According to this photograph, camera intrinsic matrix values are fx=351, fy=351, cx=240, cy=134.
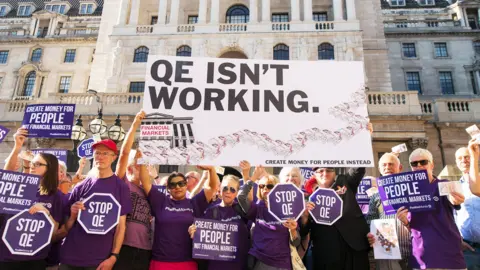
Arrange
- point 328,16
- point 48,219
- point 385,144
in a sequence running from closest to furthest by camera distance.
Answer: point 48,219 → point 385,144 → point 328,16

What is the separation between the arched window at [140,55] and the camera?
29.0 m

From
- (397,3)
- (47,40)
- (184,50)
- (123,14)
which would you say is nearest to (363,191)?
(184,50)

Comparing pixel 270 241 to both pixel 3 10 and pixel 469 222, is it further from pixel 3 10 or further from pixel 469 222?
pixel 3 10

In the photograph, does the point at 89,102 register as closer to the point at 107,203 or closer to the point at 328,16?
the point at 107,203

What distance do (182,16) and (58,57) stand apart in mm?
23233

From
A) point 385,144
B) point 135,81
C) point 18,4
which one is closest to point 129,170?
point 385,144

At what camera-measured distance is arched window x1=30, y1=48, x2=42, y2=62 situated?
46.9 meters

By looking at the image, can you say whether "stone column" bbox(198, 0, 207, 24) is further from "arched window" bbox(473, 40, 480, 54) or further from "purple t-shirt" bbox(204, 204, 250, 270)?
"arched window" bbox(473, 40, 480, 54)

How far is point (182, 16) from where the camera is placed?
32.8m

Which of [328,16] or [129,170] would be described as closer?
[129,170]

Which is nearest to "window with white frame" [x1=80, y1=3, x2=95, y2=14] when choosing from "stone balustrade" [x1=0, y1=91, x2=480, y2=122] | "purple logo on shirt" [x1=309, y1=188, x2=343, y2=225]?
"stone balustrade" [x1=0, y1=91, x2=480, y2=122]

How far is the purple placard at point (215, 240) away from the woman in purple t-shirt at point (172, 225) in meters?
0.16

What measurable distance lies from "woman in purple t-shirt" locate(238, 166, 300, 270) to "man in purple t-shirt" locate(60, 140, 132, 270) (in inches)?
69.4

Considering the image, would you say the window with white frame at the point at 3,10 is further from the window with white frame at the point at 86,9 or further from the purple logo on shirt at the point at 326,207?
the purple logo on shirt at the point at 326,207
